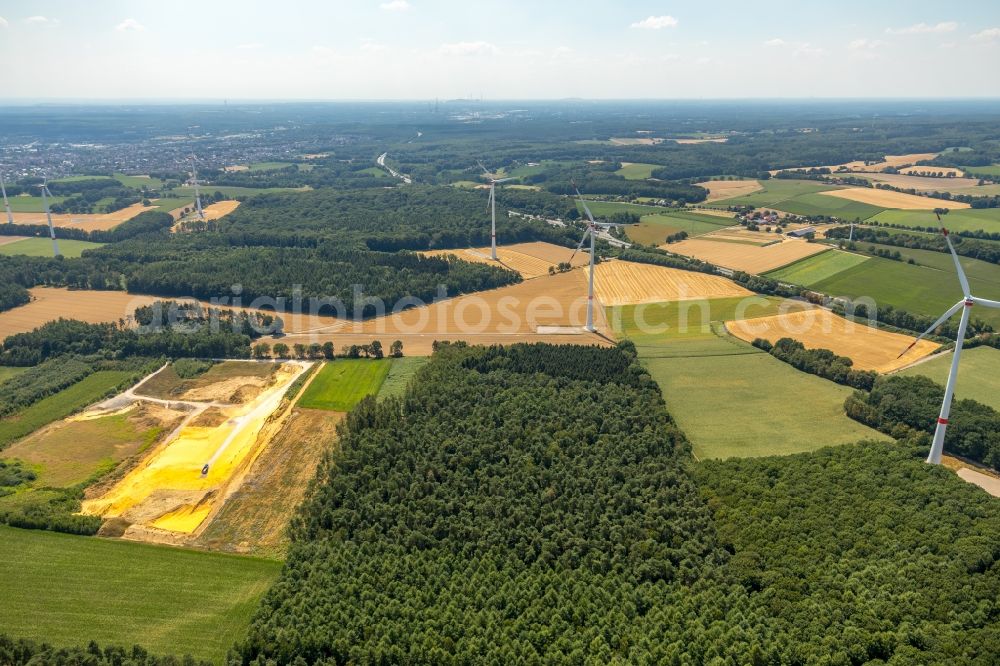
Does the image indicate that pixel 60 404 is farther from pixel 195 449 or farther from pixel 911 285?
pixel 911 285

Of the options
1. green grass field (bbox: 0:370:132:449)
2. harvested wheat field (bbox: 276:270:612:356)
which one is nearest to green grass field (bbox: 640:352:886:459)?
harvested wheat field (bbox: 276:270:612:356)

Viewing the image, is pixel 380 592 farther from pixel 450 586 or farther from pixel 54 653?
pixel 54 653

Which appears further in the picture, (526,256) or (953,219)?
(953,219)

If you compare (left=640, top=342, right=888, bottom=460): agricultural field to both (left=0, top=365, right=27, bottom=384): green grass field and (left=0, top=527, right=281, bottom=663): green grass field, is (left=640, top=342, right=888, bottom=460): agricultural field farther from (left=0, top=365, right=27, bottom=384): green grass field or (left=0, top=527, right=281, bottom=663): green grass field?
(left=0, top=365, right=27, bottom=384): green grass field

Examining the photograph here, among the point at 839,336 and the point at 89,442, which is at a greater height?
the point at 839,336

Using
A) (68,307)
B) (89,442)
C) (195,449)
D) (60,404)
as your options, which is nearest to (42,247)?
(68,307)

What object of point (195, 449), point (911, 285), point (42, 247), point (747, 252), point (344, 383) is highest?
point (747, 252)

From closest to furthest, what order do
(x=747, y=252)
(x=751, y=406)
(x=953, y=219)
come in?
(x=751, y=406) → (x=747, y=252) → (x=953, y=219)

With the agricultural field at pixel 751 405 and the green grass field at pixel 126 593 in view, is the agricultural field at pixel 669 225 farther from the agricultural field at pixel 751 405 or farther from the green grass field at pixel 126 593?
the green grass field at pixel 126 593

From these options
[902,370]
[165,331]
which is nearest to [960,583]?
[902,370]
